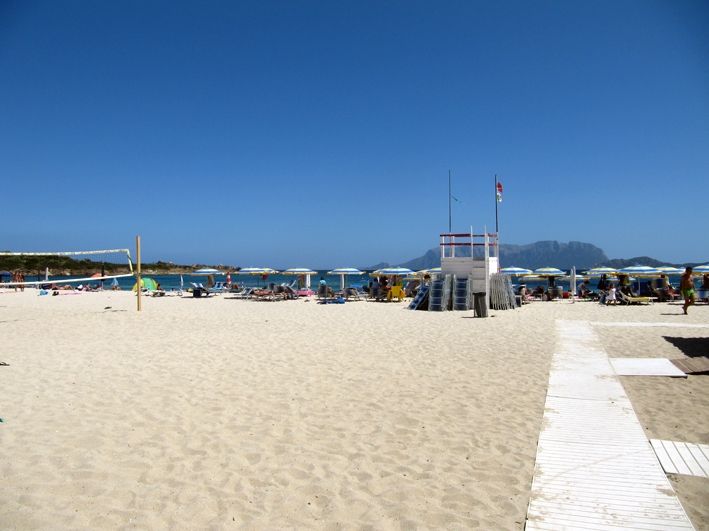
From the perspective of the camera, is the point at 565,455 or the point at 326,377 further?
the point at 326,377

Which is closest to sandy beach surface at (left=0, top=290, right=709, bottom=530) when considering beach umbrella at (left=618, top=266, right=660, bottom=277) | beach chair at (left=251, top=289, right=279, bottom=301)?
beach chair at (left=251, top=289, right=279, bottom=301)

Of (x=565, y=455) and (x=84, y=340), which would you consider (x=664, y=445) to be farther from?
(x=84, y=340)

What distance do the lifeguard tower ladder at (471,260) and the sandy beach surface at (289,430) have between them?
747 centimetres

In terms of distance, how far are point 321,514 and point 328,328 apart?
8.44 meters

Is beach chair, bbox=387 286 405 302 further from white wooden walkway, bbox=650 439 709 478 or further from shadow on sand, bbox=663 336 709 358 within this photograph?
white wooden walkway, bbox=650 439 709 478

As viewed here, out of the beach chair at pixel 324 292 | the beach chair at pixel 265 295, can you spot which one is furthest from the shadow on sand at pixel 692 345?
the beach chair at pixel 265 295

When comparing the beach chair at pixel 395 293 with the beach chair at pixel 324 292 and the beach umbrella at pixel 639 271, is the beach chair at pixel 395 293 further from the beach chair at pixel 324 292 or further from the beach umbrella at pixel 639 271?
the beach umbrella at pixel 639 271

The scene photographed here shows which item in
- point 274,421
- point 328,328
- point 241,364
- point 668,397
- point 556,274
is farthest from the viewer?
point 556,274

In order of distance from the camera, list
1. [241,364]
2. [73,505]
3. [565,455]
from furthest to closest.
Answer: [241,364] → [565,455] → [73,505]

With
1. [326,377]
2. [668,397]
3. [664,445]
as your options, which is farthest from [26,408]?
[668,397]

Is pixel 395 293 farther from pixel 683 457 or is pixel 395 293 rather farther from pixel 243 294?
pixel 683 457

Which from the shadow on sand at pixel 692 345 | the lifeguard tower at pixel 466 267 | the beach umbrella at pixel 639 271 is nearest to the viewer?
the shadow on sand at pixel 692 345

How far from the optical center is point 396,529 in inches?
108

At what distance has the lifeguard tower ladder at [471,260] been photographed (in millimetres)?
16594
